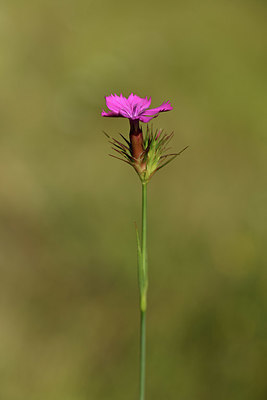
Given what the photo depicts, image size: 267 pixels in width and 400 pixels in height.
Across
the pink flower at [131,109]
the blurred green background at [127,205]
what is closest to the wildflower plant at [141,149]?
the pink flower at [131,109]

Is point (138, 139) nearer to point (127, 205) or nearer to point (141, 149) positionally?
point (141, 149)

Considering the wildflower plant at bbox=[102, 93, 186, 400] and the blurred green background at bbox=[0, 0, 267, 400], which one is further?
the blurred green background at bbox=[0, 0, 267, 400]

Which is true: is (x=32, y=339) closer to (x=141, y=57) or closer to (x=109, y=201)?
(x=109, y=201)

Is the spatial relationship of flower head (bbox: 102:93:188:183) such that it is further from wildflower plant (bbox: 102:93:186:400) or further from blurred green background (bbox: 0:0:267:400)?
blurred green background (bbox: 0:0:267:400)

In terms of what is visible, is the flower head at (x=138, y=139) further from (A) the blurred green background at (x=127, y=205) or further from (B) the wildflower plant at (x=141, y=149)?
(A) the blurred green background at (x=127, y=205)

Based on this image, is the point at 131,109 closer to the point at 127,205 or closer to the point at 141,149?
the point at 141,149

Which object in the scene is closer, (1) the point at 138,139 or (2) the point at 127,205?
(1) the point at 138,139

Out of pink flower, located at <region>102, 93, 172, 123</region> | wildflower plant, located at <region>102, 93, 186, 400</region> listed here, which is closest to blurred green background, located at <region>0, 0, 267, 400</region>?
wildflower plant, located at <region>102, 93, 186, 400</region>

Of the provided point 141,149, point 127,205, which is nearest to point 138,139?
point 141,149

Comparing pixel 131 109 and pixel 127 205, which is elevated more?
pixel 131 109
